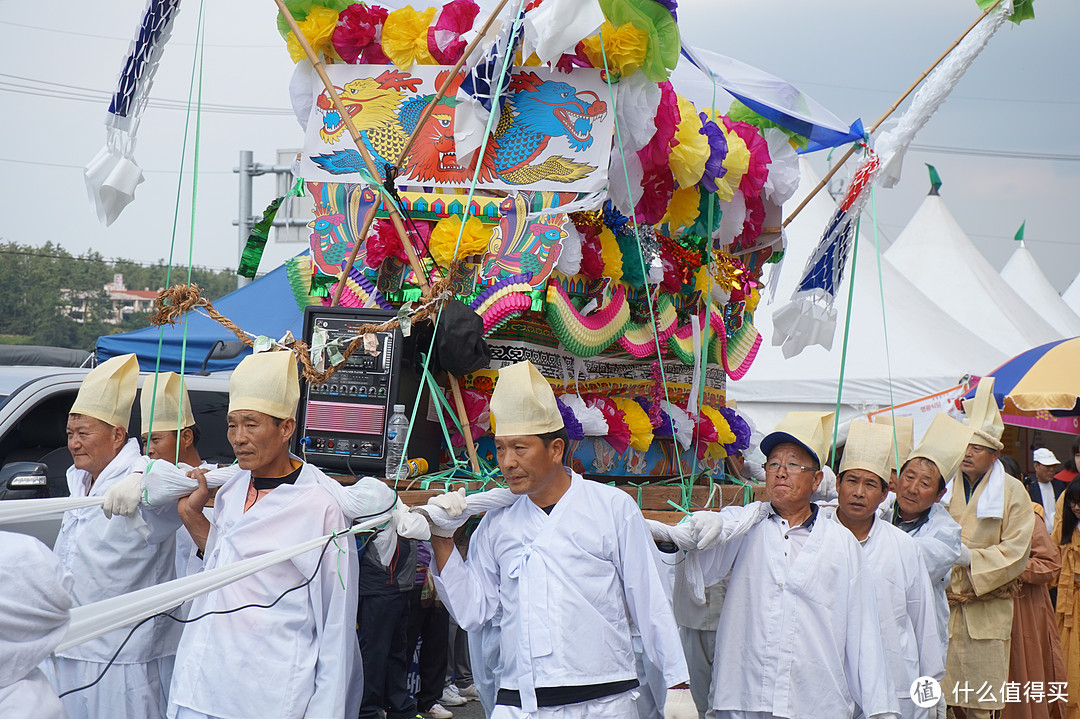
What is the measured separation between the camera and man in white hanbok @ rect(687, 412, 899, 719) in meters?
4.07

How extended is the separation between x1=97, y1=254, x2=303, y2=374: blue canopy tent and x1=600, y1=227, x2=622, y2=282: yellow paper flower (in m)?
4.74

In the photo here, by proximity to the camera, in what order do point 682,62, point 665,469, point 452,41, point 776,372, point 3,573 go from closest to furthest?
point 3,573, point 452,41, point 665,469, point 682,62, point 776,372

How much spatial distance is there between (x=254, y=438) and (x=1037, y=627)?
17.4 ft

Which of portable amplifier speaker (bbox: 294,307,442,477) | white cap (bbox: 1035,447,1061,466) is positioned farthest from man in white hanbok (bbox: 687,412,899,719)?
white cap (bbox: 1035,447,1061,466)

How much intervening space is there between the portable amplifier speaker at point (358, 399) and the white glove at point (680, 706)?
4.99 feet

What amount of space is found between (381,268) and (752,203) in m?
2.34

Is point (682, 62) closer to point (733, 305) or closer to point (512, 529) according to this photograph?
point (733, 305)

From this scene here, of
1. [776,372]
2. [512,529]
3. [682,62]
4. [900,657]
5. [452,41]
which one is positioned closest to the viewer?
[512,529]

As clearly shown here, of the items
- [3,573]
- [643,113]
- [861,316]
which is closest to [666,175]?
[643,113]

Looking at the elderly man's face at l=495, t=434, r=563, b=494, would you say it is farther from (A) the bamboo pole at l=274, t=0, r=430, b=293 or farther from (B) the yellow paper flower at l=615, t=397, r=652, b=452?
(B) the yellow paper flower at l=615, t=397, r=652, b=452

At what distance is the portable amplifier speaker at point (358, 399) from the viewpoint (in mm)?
4449

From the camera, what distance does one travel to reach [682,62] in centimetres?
673

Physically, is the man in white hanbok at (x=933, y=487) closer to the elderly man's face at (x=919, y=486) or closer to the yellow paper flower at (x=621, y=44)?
the elderly man's face at (x=919, y=486)

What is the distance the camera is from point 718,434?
5.88m
